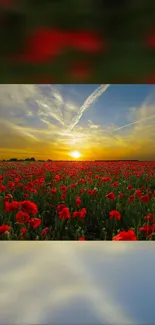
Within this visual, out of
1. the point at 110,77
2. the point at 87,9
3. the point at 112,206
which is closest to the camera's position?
the point at 87,9

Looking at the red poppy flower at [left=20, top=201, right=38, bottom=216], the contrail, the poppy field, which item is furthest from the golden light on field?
the red poppy flower at [left=20, top=201, right=38, bottom=216]

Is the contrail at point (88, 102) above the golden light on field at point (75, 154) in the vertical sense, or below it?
above

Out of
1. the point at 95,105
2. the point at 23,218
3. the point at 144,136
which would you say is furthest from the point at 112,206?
the point at 95,105

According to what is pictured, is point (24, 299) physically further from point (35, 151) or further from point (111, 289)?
point (35, 151)

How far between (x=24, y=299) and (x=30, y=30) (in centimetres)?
60

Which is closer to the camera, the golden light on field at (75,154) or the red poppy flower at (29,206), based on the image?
the red poppy flower at (29,206)

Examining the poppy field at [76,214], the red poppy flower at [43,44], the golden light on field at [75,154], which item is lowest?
the poppy field at [76,214]

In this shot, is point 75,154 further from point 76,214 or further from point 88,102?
point 76,214

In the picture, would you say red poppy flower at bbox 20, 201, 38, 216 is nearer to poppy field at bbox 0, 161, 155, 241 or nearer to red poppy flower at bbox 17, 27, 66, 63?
poppy field at bbox 0, 161, 155, 241

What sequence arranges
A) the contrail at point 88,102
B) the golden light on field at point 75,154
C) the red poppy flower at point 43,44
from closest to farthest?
the red poppy flower at point 43,44, the golden light on field at point 75,154, the contrail at point 88,102

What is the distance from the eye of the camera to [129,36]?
0.48 metres

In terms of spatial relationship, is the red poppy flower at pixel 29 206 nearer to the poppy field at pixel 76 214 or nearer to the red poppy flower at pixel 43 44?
the poppy field at pixel 76 214

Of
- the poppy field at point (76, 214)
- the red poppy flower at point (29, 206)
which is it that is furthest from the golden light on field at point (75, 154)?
the red poppy flower at point (29, 206)

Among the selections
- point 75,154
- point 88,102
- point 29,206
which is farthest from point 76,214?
point 88,102
